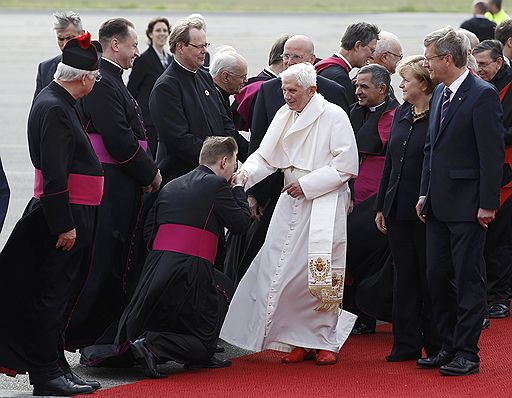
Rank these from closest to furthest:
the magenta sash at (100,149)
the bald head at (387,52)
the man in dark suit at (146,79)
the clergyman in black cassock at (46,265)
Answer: the clergyman in black cassock at (46,265) < the magenta sash at (100,149) < the bald head at (387,52) < the man in dark suit at (146,79)

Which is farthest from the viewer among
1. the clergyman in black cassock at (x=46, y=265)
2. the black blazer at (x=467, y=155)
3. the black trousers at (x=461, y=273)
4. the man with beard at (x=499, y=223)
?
the man with beard at (x=499, y=223)

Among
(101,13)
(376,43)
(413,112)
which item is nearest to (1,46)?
(101,13)

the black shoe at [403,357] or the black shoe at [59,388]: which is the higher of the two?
the black shoe at [59,388]

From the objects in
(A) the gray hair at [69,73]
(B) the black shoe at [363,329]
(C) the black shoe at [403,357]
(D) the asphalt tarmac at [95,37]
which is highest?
(A) the gray hair at [69,73]

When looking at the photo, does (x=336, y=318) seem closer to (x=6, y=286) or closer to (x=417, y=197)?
(x=417, y=197)

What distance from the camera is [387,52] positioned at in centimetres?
945

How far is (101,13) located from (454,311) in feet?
111

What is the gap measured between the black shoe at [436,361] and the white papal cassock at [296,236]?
579 mm

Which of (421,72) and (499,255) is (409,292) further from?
(499,255)

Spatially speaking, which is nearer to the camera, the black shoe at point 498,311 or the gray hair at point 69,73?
the gray hair at point 69,73

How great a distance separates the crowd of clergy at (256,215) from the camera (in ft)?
22.1

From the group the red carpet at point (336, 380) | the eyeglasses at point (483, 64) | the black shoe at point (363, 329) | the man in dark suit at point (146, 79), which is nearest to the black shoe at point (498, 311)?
the red carpet at point (336, 380)

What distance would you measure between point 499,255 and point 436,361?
194 cm

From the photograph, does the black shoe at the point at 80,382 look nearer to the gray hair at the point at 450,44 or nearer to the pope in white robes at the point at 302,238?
the pope in white robes at the point at 302,238
